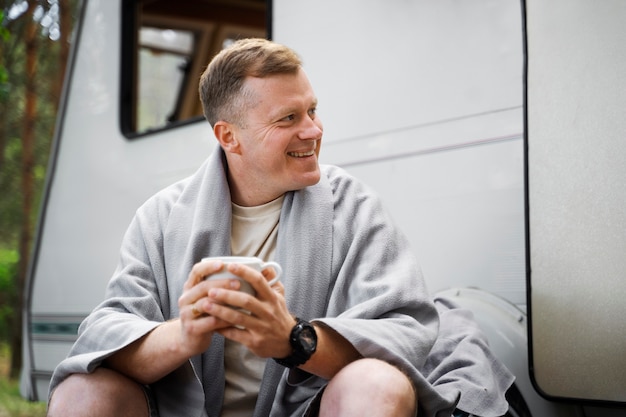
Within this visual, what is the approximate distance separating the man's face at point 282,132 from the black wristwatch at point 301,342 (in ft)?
1.64

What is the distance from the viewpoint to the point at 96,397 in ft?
6.27

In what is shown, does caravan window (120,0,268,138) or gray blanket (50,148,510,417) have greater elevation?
caravan window (120,0,268,138)

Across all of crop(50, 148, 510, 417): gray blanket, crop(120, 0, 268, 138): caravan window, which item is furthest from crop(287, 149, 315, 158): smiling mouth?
crop(120, 0, 268, 138): caravan window

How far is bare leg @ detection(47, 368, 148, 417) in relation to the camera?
1.91m

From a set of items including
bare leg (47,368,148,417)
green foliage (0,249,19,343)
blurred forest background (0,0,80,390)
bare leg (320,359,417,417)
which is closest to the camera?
bare leg (320,359,417,417)

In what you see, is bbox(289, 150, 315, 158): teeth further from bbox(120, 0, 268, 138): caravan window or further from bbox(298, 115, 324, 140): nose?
bbox(120, 0, 268, 138): caravan window

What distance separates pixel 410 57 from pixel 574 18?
792 millimetres

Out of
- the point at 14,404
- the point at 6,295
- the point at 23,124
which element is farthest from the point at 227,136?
the point at 6,295

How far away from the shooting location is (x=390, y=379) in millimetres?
1758

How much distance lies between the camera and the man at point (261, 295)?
70.9 inches

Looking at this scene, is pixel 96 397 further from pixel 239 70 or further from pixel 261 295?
pixel 239 70

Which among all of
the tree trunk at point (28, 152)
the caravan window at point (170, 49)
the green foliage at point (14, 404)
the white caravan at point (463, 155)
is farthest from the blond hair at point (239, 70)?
the tree trunk at point (28, 152)

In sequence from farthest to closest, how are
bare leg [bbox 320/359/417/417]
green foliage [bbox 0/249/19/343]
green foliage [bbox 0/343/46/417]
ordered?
green foliage [bbox 0/249/19/343] → green foliage [bbox 0/343/46/417] → bare leg [bbox 320/359/417/417]

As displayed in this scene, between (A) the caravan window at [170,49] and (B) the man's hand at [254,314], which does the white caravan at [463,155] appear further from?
(B) the man's hand at [254,314]
